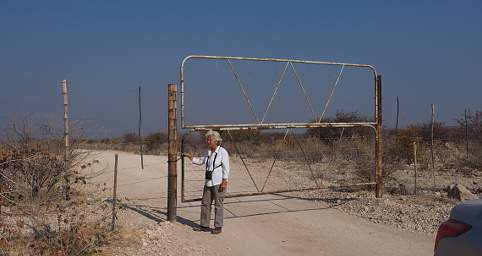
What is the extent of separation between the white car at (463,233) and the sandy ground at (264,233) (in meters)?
3.79

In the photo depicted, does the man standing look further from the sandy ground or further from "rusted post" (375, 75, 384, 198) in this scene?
"rusted post" (375, 75, 384, 198)

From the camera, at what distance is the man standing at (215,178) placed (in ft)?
29.6

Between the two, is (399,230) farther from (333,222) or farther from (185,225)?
(185,225)

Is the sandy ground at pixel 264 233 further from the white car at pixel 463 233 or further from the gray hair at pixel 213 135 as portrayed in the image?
the white car at pixel 463 233

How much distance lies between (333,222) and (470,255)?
622cm

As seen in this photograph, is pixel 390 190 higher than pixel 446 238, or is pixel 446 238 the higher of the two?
pixel 446 238

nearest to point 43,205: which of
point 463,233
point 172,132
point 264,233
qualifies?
point 172,132

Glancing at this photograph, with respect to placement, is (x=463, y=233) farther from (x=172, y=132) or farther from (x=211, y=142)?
(x=172, y=132)

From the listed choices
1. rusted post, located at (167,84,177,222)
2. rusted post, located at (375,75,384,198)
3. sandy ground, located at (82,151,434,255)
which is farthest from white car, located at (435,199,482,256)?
rusted post, located at (375,75,384,198)

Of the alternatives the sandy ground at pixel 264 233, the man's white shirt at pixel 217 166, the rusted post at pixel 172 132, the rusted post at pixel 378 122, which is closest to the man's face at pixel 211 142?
the man's white shirt at pixel 217 166

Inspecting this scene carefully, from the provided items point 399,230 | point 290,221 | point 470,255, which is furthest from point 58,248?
point 399,230

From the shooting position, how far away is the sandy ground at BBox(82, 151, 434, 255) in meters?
8.00

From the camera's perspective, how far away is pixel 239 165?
73.7ft

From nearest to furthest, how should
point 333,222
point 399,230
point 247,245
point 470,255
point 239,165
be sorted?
1. point 470,255
2. point 247,245
3. point 399,230
4. point 333,222
5. point 239,165
